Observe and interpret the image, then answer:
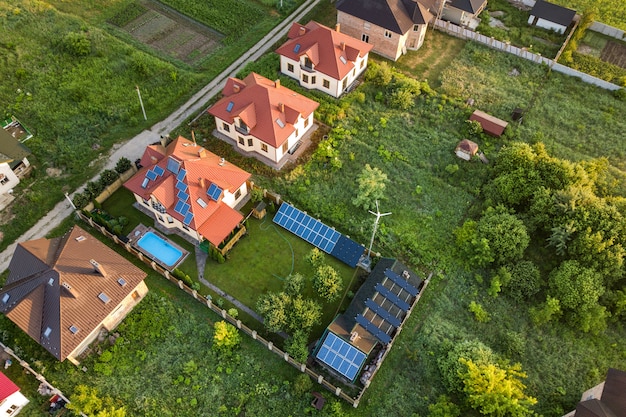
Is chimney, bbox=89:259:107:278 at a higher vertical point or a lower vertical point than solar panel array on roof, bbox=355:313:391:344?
lower

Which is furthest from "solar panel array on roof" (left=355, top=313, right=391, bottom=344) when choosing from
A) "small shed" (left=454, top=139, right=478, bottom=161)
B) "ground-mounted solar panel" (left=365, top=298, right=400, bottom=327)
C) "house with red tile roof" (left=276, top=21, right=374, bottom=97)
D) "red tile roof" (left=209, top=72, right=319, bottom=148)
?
"house with red tile roof" (left=276, top=21, right=374, bottom=97)

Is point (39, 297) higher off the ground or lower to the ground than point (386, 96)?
lower

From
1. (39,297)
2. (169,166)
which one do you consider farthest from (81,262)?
(169,166)

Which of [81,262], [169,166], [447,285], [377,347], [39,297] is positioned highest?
[447,285]

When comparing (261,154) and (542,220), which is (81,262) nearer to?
(261,154)

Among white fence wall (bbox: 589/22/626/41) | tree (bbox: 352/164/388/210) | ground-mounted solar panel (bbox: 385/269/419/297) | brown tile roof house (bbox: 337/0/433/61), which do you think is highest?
white fence wall (bbox: 589/22/626/41)

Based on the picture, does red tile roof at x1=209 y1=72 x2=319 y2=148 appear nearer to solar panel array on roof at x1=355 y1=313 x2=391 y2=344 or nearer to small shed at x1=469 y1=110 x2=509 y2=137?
small shed at x1=469 y1=110 x2=509 y2=137

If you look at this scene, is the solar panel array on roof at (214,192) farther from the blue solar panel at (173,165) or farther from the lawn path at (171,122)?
the lawn path at (171,122)

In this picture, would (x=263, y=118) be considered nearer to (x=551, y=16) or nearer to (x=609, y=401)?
(x=609, y=401)
